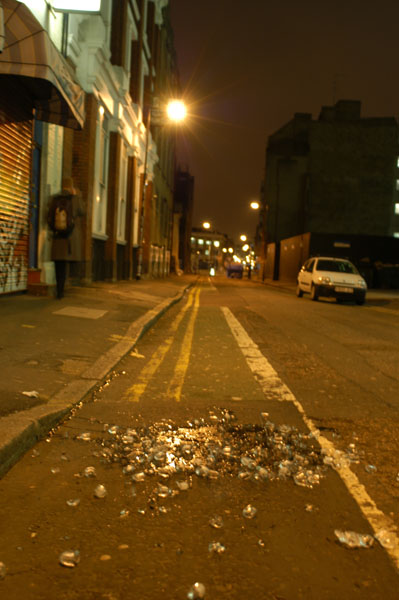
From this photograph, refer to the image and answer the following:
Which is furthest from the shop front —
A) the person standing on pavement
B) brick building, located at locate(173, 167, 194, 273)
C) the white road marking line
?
brick building, located at locate(173, 167, 194, 273)

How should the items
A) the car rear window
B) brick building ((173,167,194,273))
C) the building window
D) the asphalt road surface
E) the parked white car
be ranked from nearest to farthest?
the asphalt road surface < the building window < the parked white car < the car rear window < brick building ((173,167,194,273))

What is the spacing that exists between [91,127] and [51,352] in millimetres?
11078

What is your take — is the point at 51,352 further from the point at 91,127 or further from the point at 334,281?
the point at 334,281

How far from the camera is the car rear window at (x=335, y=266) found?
1977 centimetres

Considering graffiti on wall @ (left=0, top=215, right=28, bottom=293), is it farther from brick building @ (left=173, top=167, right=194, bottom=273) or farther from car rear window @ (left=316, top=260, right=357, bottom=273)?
brick building @ (left=173, top=167, right=194, bottom=273)

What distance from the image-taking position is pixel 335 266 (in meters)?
20.0

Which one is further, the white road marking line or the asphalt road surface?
the white road marking line

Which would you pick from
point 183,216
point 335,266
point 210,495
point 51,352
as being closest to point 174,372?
point 51,352

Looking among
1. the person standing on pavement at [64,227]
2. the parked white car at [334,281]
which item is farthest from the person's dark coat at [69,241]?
the parked white car at [334,281]

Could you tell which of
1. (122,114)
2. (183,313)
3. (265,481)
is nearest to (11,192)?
(183,313)

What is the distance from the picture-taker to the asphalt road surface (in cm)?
221

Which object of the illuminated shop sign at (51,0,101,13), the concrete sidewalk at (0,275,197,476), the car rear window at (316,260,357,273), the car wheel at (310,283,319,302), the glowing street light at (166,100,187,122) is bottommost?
the concrete sidewalk at (0,275,197,476)

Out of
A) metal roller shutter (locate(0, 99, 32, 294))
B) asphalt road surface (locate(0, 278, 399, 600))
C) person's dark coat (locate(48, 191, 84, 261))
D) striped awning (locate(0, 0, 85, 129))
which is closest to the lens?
asphalt road surface (locate(0, 278, 399, 600))

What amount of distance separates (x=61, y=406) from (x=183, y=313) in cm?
887
